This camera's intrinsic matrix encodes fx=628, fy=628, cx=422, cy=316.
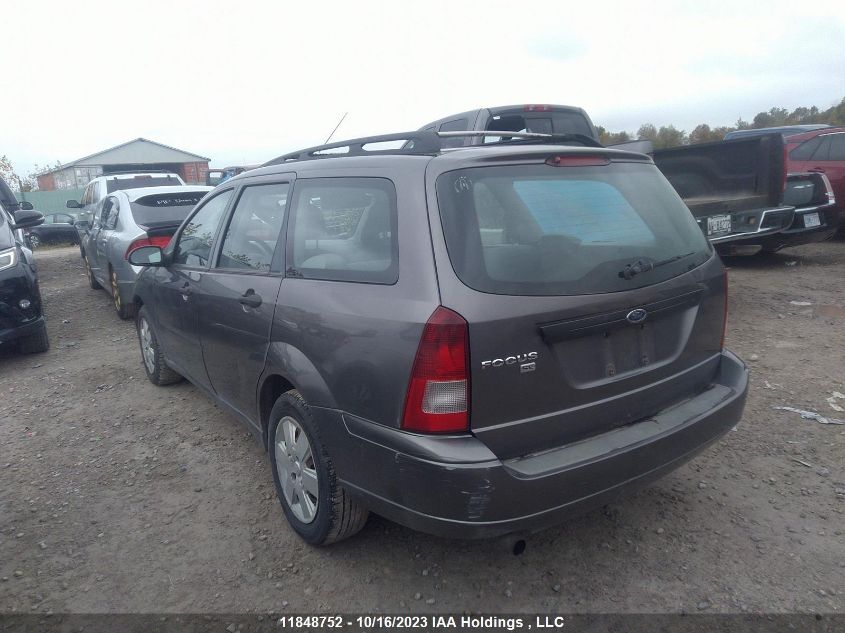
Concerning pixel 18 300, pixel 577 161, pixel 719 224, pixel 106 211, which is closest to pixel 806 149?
pixel 719 224

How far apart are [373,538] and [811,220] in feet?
23.9

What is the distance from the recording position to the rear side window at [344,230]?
99.3 inches

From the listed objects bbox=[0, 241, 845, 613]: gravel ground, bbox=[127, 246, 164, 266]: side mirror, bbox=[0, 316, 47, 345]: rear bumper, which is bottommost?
bbox=[0, 241, 845, 613]: gravel ground

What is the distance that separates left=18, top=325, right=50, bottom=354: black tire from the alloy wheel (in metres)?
4.55

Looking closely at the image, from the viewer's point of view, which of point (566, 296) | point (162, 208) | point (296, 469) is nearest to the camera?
point (566, 296)

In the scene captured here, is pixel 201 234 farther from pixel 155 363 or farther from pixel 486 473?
pixel 486 473

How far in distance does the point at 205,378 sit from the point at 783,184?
6495mm

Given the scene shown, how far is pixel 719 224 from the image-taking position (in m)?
7.20

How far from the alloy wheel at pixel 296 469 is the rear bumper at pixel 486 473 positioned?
31cm

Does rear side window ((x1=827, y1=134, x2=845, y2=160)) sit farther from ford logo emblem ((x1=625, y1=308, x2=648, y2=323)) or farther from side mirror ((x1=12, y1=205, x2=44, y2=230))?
side mirror ((x1=12, y1=205, x2=44, y2=230))

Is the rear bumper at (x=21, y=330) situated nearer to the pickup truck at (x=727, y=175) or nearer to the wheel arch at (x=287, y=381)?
the wheel arch at (x=287, y=381)

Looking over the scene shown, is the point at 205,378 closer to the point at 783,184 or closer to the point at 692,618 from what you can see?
the point at 692,618

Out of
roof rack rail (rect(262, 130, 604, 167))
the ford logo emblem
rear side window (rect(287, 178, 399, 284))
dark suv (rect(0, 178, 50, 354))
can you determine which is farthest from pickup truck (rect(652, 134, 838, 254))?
dark suv (rect(0, 178, 50, 354))

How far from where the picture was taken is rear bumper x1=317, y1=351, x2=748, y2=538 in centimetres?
220
